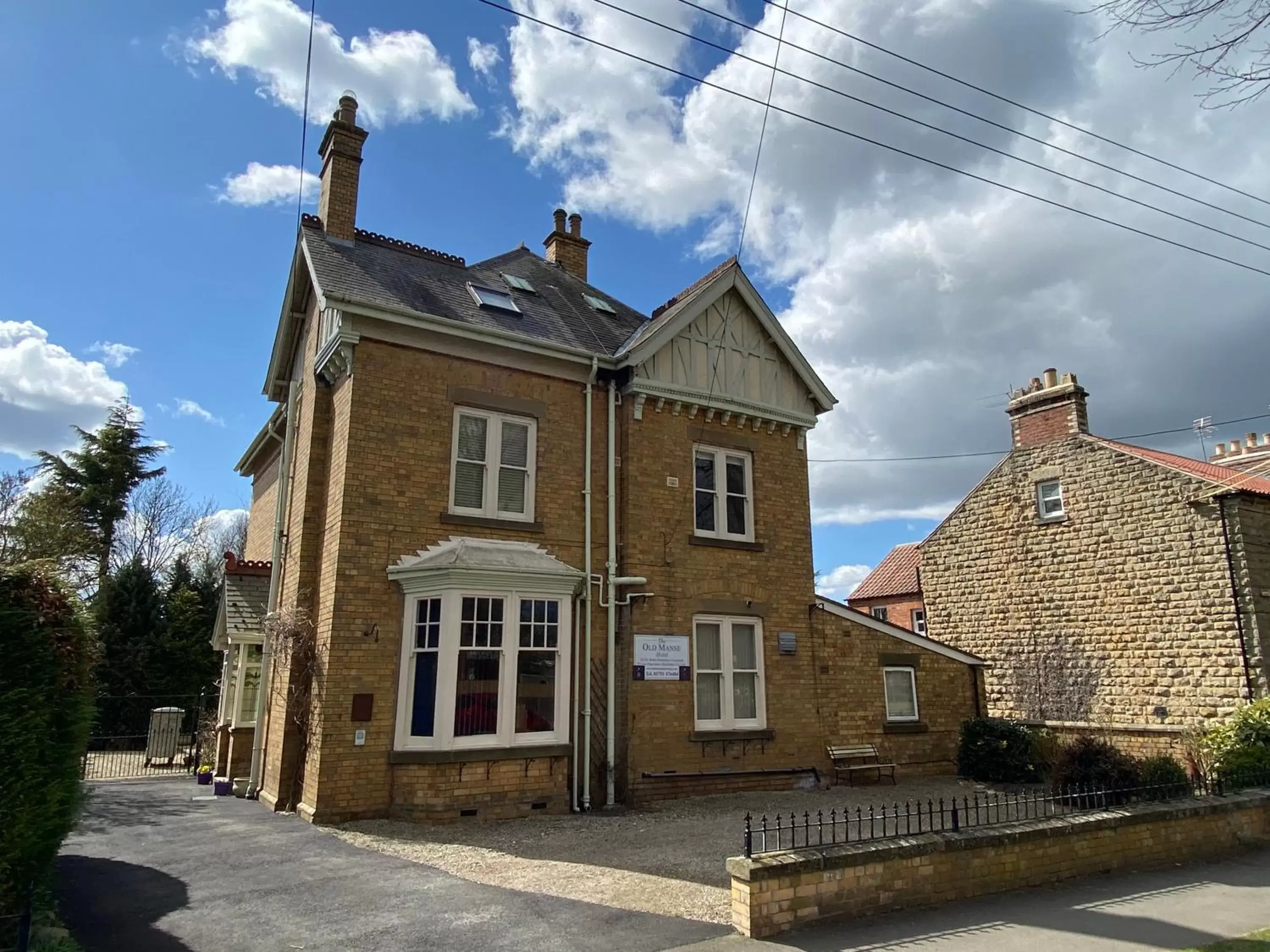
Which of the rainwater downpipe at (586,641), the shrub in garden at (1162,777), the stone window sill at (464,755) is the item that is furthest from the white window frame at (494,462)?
the shrub in garden at (1162,777)

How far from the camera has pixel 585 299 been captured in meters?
18.4

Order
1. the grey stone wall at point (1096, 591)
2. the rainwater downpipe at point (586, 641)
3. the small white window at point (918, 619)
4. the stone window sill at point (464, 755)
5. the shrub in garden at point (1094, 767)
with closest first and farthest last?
1. the stone window sill at point (464, 755)
2. the shrub in garden at point (1094, 767)
3. the rainwater downpipe at point (586, 641)
4. the grey stone wall at point (1096, 591)
5. the small white window at point (918, 619)

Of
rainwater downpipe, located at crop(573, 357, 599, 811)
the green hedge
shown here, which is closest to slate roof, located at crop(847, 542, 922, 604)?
rainwater downpipe, located at crop(573, 357, 599, 811)

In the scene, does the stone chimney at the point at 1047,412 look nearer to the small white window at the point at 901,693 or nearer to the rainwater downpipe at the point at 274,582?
the small white window at the point at 901,693

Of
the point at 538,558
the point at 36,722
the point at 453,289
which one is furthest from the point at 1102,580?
the point at 36,722

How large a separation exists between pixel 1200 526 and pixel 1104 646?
152 inches

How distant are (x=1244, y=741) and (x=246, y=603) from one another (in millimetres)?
18987

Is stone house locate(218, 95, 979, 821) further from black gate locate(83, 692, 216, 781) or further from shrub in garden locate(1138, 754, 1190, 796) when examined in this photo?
black gate locate(83, 692, 216, 781)

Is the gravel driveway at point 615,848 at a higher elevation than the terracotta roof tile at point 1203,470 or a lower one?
lower

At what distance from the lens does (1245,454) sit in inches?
1070

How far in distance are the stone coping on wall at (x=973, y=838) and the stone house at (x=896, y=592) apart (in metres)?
18.8

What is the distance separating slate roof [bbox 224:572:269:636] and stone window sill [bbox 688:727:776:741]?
27.5 ft

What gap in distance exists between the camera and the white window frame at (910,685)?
56.2 feet

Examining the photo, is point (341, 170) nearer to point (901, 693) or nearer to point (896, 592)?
point (901, 693)
